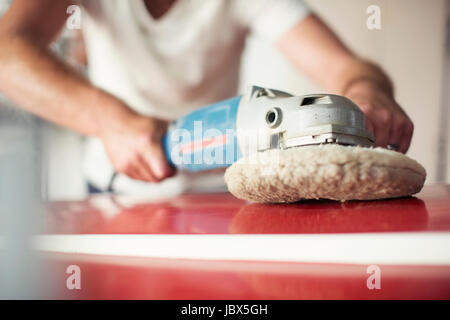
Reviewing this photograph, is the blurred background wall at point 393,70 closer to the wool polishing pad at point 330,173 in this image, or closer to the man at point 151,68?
the man at point 151,68

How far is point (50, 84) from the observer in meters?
0.73

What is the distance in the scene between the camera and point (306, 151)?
0.36 m

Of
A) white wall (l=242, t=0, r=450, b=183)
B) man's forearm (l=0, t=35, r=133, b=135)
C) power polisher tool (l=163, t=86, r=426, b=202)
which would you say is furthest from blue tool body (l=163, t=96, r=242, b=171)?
white wall (l=242, t=0, r=450, b=183)

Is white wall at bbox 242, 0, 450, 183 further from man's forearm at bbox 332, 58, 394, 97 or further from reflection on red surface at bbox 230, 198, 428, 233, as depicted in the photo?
reflection on red surface at bbox 230, 198, 428, 233

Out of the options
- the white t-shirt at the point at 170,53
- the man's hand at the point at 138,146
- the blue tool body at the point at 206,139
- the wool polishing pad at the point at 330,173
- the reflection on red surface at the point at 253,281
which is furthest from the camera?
the white t-shirt at the point at 170,53

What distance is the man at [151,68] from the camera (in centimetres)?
71

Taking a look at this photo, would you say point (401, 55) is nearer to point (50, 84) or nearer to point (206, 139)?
point (206, 139)

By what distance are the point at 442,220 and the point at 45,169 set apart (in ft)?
3.10

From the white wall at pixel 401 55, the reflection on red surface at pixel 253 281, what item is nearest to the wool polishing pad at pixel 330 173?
the reflection on red surface at pixel 253 281

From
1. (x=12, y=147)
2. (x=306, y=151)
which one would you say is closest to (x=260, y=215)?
(x=306, y=151)

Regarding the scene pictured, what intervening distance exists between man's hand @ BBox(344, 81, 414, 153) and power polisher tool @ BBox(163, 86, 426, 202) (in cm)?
14

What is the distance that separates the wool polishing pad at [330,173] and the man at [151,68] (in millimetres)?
206

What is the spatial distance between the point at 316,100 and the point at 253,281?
263 mm
